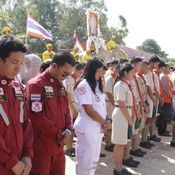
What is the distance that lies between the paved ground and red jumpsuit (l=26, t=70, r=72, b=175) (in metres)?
2.13

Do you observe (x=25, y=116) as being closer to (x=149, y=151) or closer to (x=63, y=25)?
(x=149, y=151)

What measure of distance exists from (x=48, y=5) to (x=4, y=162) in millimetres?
47926

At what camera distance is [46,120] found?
284cm

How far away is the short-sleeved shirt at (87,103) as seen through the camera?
3857mm

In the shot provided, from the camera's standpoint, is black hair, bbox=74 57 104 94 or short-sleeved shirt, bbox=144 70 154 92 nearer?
black hair, bbox=74 57 104 94

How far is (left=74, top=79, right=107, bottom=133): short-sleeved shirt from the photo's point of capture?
152 inches

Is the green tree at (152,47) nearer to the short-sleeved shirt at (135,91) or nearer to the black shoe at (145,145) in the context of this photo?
the black shoe at (145,145)

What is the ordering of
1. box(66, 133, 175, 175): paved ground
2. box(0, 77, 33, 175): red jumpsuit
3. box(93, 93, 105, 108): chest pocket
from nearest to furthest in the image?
1. box(0, 77, 33, 175): red jumpsuit
2. box(93, 93, 105, 108): chest pocket
3. box(66, 133, 175, 175): paved ground

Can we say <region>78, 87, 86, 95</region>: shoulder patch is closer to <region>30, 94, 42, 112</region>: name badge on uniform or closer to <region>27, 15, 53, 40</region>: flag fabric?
<region>30, 94, 42, 112</region>: name badge on uniform

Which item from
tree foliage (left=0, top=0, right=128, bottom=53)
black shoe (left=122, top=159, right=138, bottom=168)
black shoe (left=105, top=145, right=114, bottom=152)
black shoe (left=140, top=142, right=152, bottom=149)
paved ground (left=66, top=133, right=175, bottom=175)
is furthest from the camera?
tree foliage (left=0, top=0, right=128, bottom=53)

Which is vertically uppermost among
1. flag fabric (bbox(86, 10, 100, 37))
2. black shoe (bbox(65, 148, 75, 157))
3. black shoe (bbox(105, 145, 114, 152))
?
flag fabric (bbox(86, 10, 100, 37))

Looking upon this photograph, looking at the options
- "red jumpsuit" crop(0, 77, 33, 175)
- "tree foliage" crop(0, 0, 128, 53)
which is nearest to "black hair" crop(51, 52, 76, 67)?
"red jumpsuit" crop(0, 77, 33, 175)

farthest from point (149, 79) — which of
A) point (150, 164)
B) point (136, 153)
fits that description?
point (150, 164)

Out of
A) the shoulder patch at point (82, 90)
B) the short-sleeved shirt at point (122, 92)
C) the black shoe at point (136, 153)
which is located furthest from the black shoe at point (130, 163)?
the shoulder patch at point (82, 90)
